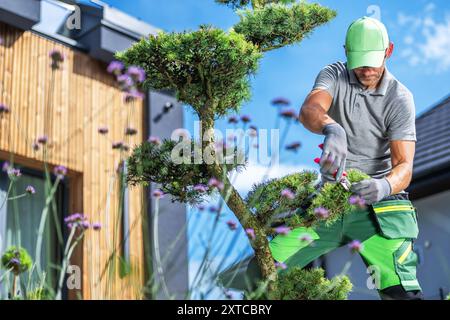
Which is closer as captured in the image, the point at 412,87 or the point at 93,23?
the point at 412,87

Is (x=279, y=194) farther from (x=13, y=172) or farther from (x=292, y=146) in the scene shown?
(x=13, y=172)

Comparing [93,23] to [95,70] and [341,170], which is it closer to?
[95,70]

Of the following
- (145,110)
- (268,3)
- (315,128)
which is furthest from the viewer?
(145,110)

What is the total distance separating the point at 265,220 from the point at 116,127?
578 cm

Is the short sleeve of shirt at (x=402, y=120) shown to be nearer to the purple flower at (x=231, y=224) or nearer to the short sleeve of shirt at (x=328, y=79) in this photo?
the short sleeve of shirt at (x=328, y=79)

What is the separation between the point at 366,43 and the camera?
10.3ft

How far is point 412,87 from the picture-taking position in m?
3.45

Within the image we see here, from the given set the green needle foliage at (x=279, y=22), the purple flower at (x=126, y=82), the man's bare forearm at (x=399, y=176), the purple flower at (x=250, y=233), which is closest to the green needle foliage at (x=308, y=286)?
the purple flower at (x=250, y=233)


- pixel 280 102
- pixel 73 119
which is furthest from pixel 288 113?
pixel 73 119

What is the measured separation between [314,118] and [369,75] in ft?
1.08

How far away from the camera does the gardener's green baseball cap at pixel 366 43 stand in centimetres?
315

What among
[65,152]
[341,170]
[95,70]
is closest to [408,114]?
[341,170]

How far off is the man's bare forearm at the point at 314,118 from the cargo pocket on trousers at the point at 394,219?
1.42ft

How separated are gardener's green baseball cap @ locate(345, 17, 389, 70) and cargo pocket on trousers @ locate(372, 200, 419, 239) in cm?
61
